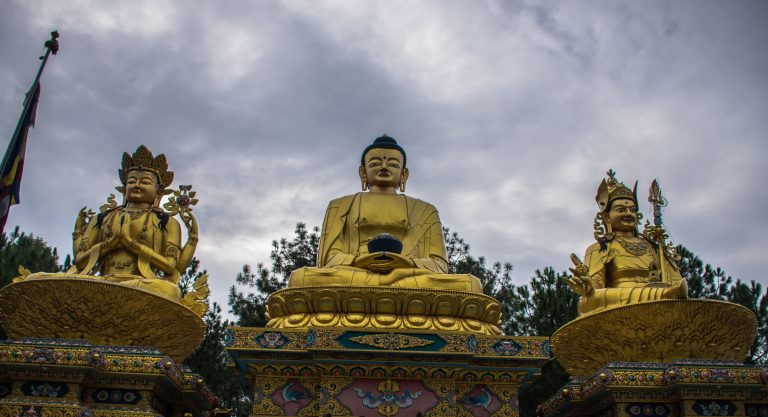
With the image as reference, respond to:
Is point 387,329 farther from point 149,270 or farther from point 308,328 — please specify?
point 149,270

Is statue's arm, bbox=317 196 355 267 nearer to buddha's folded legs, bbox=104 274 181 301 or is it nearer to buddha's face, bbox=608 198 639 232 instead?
buddha's folded legs, bbox=104 274 181 301

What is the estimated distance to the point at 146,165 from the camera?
29.5ft

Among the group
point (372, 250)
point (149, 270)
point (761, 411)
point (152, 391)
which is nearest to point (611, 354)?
point (761, 411)

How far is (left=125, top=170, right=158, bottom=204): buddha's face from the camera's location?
8859 mm

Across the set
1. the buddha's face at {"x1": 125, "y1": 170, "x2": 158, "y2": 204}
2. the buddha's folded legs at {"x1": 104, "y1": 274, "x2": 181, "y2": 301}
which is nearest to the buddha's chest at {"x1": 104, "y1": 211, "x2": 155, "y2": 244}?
the buddha's face at {"x1": 125, "y1": 170, "x2": 158, "y2": 204}

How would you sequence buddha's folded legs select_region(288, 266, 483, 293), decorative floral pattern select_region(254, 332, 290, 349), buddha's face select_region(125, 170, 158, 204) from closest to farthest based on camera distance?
decorative floral pattern select_region(254, 332, 290, 349) < buddha's folded legs select_region(288, 266, 483, 293) < buddha's face select_region(125, 170, 158, 204)

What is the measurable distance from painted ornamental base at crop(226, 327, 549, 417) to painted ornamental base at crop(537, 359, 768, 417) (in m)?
0.77

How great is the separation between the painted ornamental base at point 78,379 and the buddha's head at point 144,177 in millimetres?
2629

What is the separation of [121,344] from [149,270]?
1163 mm

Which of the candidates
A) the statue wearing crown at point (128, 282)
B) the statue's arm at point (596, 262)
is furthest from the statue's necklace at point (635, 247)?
the statue wearing crown at point (128, 282)

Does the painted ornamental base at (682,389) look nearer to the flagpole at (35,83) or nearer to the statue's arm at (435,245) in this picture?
the statue's arm at (435,245)

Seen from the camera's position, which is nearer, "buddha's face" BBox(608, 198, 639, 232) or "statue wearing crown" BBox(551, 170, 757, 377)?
"statue wearing crown" BBox(551, 170, 757, 377)

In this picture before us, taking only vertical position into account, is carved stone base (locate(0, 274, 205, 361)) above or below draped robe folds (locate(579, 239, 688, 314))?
below

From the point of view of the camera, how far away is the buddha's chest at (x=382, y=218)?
925cm
